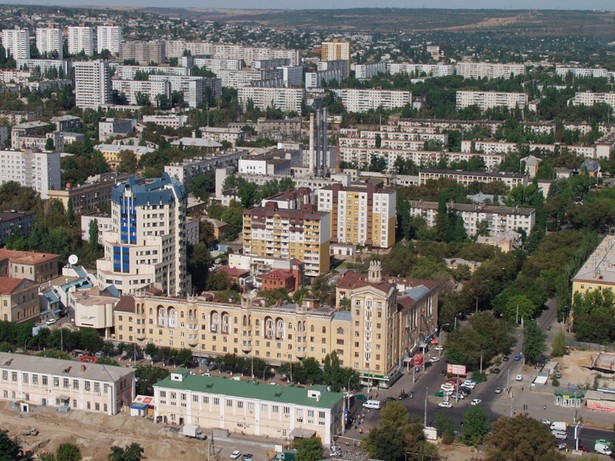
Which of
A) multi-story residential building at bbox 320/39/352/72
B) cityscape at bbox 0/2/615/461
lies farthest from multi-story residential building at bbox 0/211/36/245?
multi-story residential building at bbox 320/39/352/72

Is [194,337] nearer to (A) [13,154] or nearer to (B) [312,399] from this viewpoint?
(B) [312,399]

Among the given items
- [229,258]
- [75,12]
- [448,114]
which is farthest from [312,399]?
[75,12]

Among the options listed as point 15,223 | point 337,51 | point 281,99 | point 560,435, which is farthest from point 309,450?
point 337,51

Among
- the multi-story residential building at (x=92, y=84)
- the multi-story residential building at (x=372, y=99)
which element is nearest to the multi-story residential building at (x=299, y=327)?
the multi-story residential building at (x=92, y=84)

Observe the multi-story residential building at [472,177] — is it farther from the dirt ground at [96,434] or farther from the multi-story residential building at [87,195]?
the dirt ground at [96,434]

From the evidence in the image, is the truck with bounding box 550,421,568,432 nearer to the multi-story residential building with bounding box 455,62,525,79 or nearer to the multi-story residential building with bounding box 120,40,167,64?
the multi-story residential building with bounding box 455,62,525,79
